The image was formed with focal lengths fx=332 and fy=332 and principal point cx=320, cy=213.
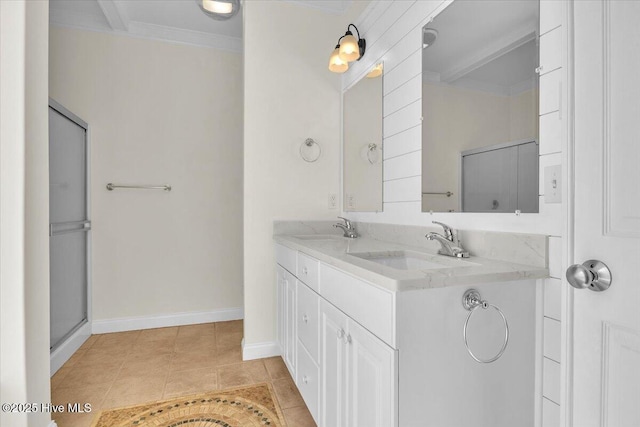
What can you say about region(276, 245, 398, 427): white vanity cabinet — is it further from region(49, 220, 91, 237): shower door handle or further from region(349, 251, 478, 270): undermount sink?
region(49, 220, 91, 237): shower door handle

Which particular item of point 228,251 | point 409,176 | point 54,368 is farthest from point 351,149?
point 54,368

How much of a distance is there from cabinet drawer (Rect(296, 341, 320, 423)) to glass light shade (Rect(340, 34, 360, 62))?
1.69 m

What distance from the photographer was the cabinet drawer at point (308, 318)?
147 cm

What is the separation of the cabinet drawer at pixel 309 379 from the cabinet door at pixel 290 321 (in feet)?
0.40

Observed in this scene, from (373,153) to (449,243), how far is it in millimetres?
939

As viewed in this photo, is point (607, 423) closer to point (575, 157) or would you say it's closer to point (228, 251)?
point (575, 157)

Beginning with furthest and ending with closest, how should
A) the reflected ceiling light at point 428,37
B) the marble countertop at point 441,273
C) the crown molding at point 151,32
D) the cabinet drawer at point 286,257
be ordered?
the crown molding at point 151,32
the cabinet drawer at point 286,257
the reflected ceiling light at point 428,37
the marble countertop at point 441,273

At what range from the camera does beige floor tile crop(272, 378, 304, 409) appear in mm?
1744

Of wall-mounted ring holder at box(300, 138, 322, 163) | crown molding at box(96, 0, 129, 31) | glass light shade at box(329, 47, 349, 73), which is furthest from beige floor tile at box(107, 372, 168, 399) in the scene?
crown molding at box(96, 0, 129, 31)

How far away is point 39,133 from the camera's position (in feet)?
4.65

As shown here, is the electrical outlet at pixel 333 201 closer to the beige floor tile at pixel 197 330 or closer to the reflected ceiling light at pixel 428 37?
the reflected ceiling light at pixel 428 37

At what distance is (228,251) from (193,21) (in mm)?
2019

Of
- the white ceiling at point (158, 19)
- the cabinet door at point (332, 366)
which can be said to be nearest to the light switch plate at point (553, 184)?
the cabinet door at point (332, 366)

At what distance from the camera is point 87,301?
2.71 m
